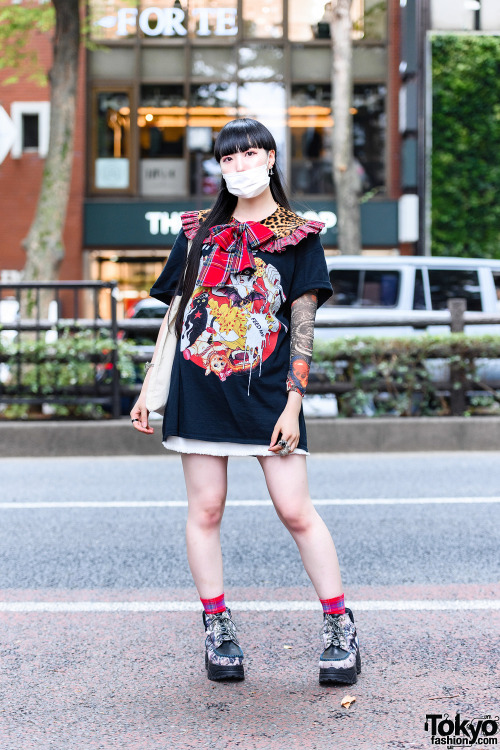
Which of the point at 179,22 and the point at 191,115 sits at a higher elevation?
the point at 179,22

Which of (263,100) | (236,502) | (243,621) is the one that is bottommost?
(243,621)

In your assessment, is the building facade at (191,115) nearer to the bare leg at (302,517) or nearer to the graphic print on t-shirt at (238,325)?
the graphic print on t-shirt at (238,325)

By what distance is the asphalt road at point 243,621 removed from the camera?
9.61ft

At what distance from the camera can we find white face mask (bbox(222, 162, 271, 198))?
322 cm

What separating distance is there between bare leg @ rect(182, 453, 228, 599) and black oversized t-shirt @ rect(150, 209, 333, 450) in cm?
12

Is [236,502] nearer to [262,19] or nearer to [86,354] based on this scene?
[86,354]

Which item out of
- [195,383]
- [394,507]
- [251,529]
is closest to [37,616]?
[195,383]

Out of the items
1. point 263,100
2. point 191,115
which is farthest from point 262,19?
point 191,115

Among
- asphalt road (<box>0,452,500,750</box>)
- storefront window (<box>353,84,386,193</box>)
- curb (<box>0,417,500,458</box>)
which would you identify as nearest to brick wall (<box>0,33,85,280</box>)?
storefront window (<box>353,84,386,193</box>)

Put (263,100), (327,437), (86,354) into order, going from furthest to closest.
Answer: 1. (263,100)
2. (86,354)
3. (327,437)

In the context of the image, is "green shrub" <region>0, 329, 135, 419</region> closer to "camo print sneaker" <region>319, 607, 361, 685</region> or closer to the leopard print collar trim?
the leopard print collar trim

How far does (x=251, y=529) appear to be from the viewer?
5.81m

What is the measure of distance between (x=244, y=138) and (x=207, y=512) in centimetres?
123

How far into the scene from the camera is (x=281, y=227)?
323 cm
